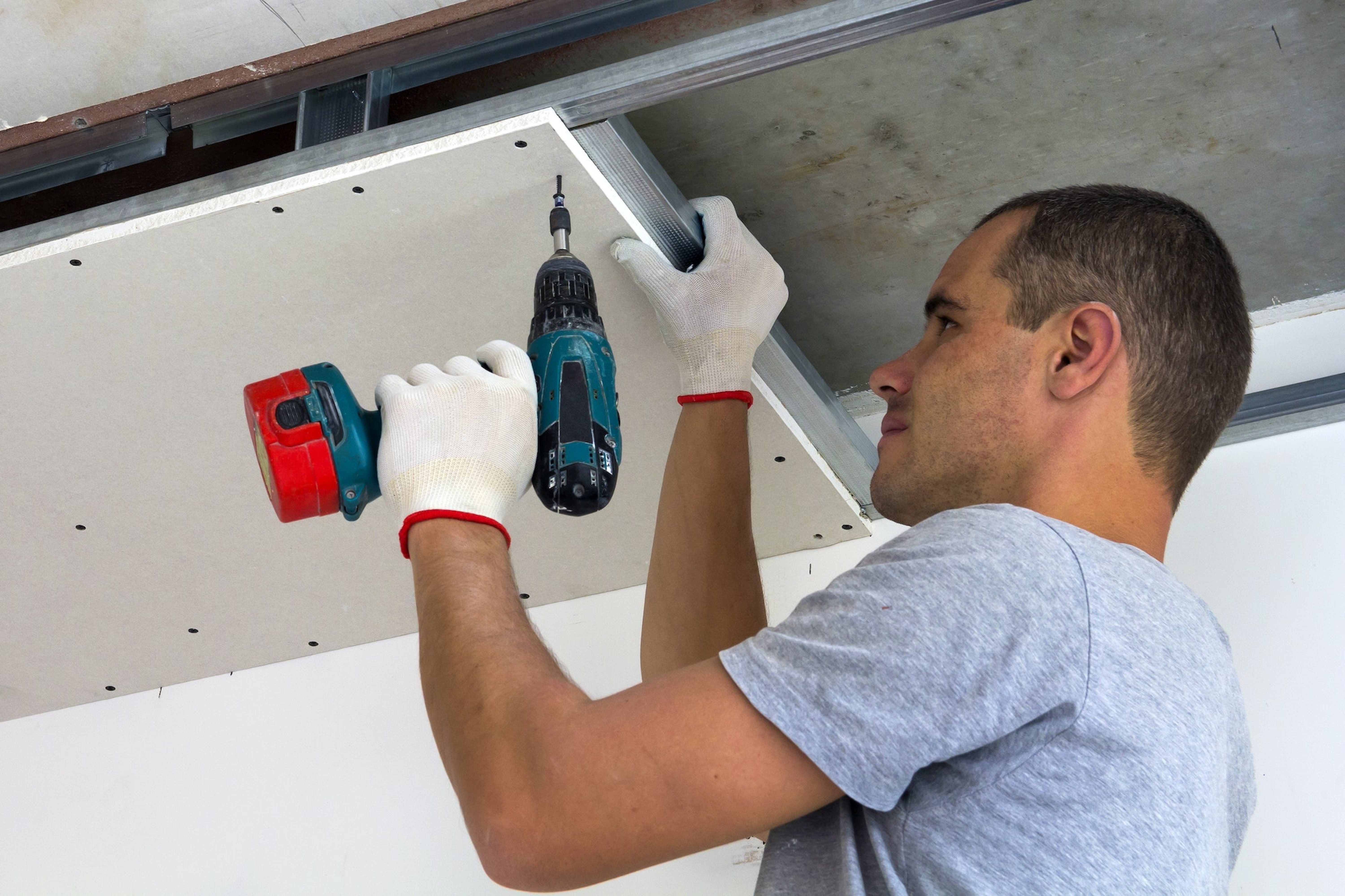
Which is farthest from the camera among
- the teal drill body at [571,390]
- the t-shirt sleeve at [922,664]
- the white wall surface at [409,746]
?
the white wall surface at [409,746]

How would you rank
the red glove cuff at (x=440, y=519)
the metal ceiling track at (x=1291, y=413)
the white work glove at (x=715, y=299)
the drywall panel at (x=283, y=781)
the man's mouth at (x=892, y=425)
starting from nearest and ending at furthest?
the red glove cuff at (x=440, y=519) < the man's mouth at (x=892, y=425) < the white work glove at (x=715, y=299) < the metal ceiling track at (x=1291, y=413) < the drywall panel at (x=283, y=781)

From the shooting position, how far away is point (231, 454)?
5.57ft

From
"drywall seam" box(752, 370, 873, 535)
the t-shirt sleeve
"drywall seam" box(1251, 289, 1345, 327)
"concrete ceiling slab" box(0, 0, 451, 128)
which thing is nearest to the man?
the t-shirt sleeve

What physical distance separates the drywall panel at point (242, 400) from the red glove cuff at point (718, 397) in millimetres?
91

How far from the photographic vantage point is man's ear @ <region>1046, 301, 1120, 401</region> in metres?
1.15

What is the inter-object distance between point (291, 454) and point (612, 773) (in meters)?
0.52

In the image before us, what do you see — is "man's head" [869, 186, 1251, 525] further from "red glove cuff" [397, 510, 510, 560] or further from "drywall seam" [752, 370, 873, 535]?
"red glove cuff" [397, 510, 510, 560]

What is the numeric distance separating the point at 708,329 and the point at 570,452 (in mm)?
342

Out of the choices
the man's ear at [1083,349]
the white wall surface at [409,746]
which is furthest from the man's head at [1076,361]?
the white wall surface at [409,746]

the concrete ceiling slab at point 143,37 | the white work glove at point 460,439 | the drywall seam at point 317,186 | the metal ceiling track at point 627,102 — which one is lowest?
the white work glove at point 460,439

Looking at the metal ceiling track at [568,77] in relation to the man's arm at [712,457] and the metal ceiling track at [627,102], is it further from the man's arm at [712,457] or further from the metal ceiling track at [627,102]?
the man's arm at [712,457]

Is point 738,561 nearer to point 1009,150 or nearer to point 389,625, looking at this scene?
point 1009,150

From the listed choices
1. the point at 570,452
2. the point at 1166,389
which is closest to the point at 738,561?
the point at 570,452

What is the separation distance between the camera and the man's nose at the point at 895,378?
1324mm
